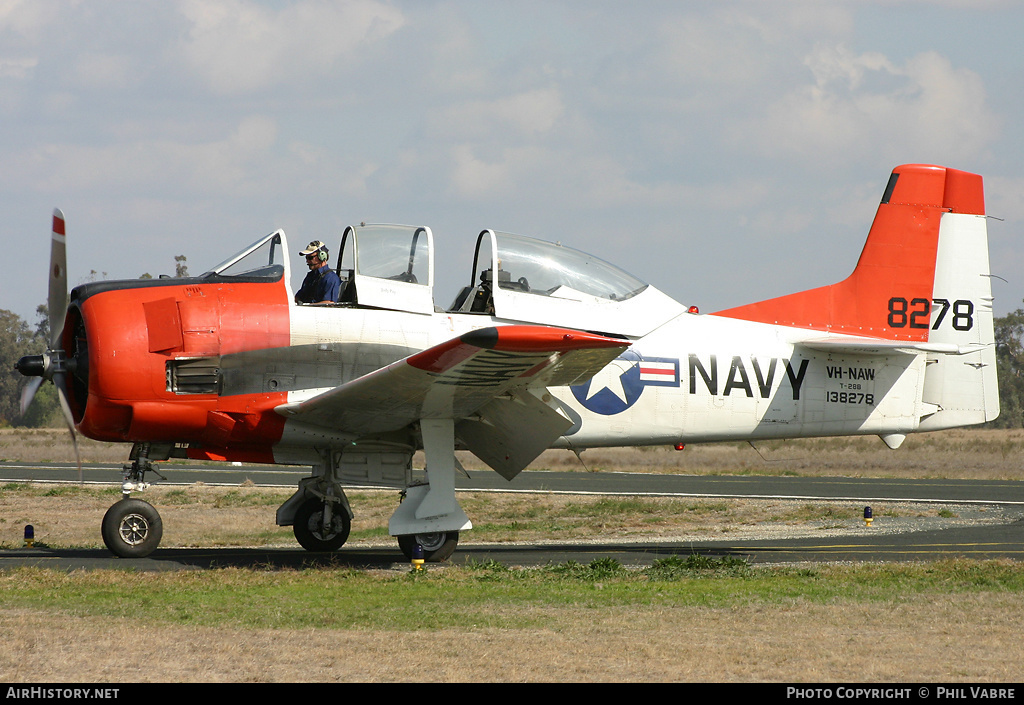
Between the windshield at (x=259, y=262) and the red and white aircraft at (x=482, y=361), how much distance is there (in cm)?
3

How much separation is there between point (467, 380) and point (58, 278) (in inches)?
186

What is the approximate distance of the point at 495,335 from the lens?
866 cm

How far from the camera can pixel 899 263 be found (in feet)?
45.8

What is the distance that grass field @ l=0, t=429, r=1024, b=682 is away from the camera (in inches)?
241

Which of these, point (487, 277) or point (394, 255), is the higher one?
point (394, 255)

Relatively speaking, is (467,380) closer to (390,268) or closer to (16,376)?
(390,268)

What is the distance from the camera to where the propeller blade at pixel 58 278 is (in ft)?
35.5

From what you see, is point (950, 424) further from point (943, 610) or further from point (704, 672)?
point (704, 672)

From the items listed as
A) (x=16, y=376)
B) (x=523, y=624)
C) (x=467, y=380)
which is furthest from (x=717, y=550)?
(x=16, y=376)

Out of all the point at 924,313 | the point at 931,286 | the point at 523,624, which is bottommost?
the point at 523,624

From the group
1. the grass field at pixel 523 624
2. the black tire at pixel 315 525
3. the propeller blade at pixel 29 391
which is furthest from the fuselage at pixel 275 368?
the grass field at pixel 523 624

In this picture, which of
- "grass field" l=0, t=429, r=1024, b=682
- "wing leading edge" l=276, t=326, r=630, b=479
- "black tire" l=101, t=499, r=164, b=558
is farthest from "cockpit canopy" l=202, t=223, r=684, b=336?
"grass field" l=0, t=429, r=1024, b=682

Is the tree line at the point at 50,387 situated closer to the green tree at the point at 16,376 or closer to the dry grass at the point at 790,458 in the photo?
the green tree at the point at 16,376

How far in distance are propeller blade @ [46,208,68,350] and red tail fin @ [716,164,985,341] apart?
9.42 meters
